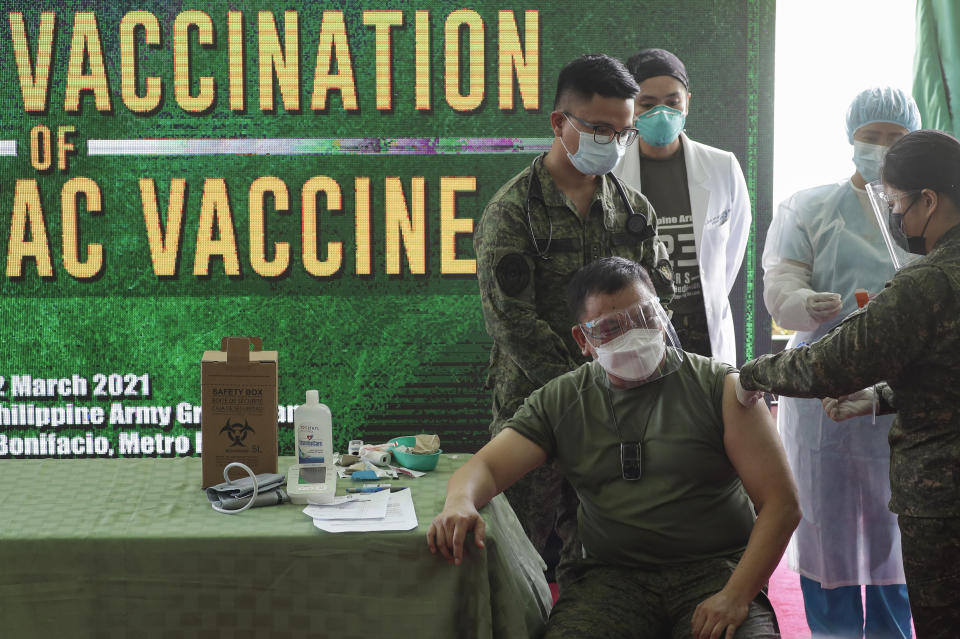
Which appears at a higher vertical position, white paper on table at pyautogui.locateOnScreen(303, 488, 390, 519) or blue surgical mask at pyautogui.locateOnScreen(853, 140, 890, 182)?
blue surgical mask at pyautogui.locateOnScreen(853, 140, 890, 182)

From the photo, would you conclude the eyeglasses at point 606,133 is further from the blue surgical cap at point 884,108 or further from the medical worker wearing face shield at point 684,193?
→ the blue surgical cap at point 884,108

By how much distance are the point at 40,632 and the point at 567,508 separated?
1.36 m

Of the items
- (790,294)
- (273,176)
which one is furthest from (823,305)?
(273,176)

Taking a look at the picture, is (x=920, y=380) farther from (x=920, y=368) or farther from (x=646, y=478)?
(x=646, y=478)

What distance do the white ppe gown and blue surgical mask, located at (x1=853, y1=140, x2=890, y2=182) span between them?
0.18 feet

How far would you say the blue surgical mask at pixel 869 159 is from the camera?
272 centimetres

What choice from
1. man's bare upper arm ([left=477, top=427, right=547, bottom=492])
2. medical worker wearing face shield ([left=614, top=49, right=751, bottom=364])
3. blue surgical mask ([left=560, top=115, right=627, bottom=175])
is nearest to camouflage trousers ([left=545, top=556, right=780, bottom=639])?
man's bare upper arm ([left=477, top=427, right=547, bottom=492])

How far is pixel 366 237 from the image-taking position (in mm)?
3621

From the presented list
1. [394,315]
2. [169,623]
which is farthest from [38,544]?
[394,315]

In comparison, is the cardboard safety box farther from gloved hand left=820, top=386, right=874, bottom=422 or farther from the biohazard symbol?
gloved hand left=820, top=386, right=874, bottom=422

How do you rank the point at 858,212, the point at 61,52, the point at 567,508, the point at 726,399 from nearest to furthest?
1. the point at 726,399
2. the point at 567,508
3. the point at 858,212
4. the point at 61,52

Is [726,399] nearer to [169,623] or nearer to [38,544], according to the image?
[169,623]

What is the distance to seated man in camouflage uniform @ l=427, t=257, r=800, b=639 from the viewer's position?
5.34ft

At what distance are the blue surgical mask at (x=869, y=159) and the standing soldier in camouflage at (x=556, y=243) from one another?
757 millimetres
